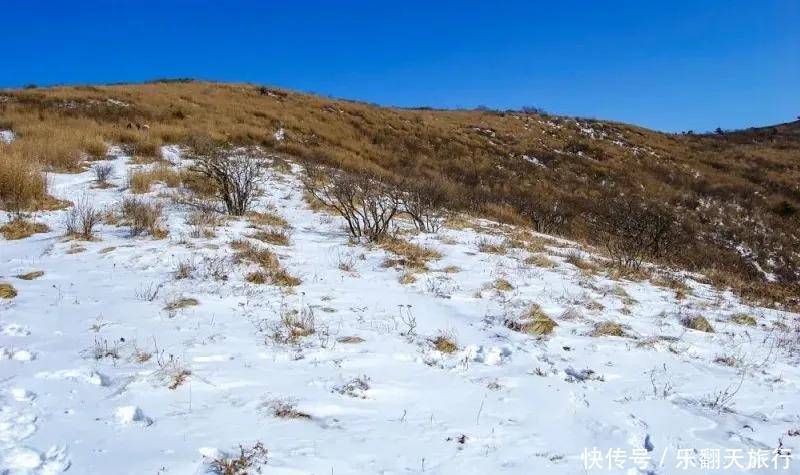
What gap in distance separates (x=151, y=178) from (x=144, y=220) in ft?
12.6

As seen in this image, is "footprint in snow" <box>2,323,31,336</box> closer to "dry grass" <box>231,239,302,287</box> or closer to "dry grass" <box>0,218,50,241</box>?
"dry grass" <box>231,239,302,287</box>

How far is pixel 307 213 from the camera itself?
33.4ft

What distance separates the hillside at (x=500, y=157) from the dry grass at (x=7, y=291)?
428 centimetres

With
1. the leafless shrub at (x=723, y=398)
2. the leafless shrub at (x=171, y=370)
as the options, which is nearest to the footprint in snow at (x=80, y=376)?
the leafless shrub at (x=171, y=370)

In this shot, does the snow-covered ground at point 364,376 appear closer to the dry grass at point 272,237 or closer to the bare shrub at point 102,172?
the dry grass at point 272,237

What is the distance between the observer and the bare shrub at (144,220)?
22.9 feet

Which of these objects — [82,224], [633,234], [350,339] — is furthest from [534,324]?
[633,234]

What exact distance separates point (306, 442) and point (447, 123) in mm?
27642

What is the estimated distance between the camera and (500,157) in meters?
23.8

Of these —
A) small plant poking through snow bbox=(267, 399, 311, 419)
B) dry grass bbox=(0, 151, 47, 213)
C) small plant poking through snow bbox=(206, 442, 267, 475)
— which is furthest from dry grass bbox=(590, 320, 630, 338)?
dry grass bbox=(0, 151, 47, 213)

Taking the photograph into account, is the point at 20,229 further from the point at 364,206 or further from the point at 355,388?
the point at 355,388

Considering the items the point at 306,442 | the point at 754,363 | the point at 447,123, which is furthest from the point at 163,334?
the point at 447,123

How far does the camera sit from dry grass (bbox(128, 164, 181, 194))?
994 cm

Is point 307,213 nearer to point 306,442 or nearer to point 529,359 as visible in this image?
point 529,359
